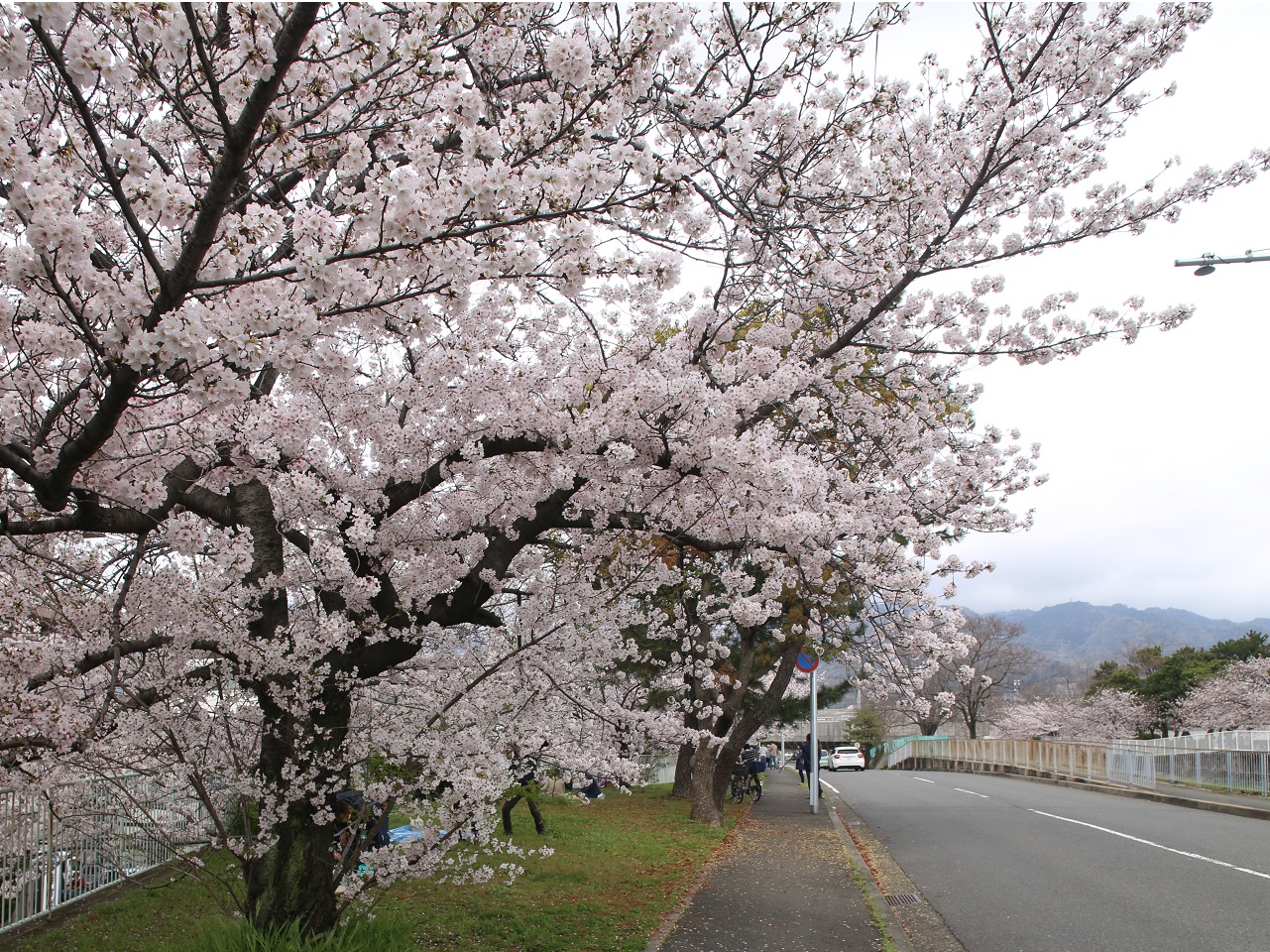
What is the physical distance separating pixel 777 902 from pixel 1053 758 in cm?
2542

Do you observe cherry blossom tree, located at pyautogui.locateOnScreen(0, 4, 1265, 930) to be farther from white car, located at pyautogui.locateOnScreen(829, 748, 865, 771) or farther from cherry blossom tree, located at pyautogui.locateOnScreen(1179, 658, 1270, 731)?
white car, located at pyautogui.locateOnScreen(829, 748, 865, 771)

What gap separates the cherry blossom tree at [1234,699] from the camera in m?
30.1

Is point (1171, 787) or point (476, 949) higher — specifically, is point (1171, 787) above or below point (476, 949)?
below

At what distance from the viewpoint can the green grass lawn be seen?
6348 millimetres

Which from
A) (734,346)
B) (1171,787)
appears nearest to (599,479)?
(734,346)

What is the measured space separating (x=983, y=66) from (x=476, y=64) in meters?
4.31

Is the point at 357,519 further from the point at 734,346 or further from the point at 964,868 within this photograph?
the point at 964,868

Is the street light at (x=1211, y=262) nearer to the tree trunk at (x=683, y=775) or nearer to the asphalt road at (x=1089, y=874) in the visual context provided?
the asphalt road at (x=1089, y=874)

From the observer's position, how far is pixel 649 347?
692cm

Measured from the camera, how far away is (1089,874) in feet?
32.0

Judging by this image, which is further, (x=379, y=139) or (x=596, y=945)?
(x=596, y=945)

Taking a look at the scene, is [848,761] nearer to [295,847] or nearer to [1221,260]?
[1221,260]

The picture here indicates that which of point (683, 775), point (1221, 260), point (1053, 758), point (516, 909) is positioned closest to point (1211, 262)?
point (1221, 260)

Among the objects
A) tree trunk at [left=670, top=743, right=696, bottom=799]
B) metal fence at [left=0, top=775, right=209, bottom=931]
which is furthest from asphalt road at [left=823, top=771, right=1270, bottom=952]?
metal fence at [left=0, top=775, right=209, bottom=931]
